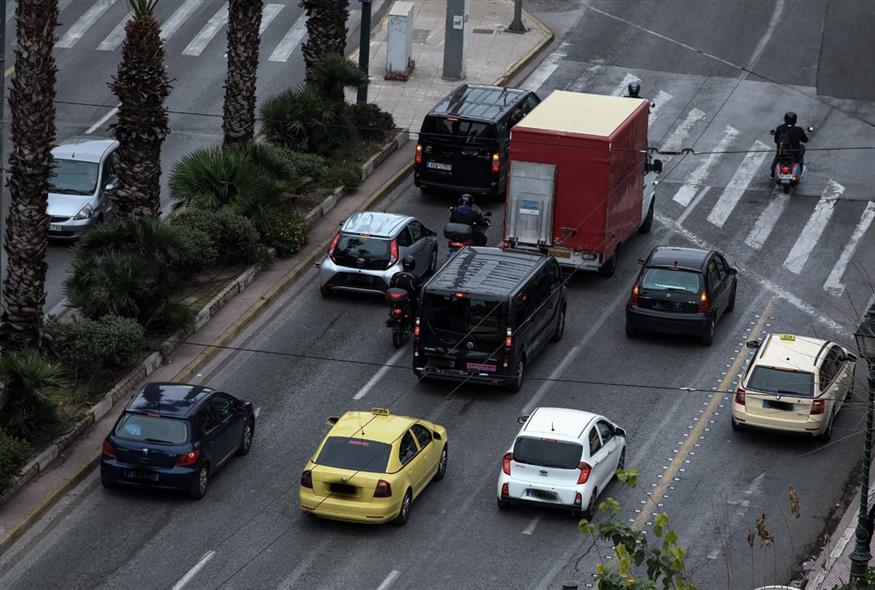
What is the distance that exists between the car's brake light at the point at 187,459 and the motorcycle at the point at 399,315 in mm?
6894

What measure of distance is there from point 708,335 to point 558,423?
729 centimetres

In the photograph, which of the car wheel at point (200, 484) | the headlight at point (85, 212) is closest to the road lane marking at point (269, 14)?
the headlight at point (85, 212)

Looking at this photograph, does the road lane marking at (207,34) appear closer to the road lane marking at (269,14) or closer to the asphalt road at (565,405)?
the road lane marking at (269,14)

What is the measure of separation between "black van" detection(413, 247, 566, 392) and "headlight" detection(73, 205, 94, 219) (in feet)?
32.3

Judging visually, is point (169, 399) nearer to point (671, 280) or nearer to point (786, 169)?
point (671, 280)

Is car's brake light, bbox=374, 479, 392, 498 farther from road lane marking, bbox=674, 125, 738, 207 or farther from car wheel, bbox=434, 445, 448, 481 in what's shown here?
road lane marking, bbox=674, 125, 738, 207

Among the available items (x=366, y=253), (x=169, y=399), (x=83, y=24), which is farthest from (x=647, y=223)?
(x=83, y=24)

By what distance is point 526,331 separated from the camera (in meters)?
30.9

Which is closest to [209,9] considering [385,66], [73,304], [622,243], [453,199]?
[385,66]

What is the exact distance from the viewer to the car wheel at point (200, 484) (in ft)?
86.9

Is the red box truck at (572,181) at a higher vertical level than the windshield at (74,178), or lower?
higher

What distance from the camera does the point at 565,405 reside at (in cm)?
3061

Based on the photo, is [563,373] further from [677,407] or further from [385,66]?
[385,66]

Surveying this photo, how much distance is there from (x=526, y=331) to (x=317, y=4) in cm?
1503
